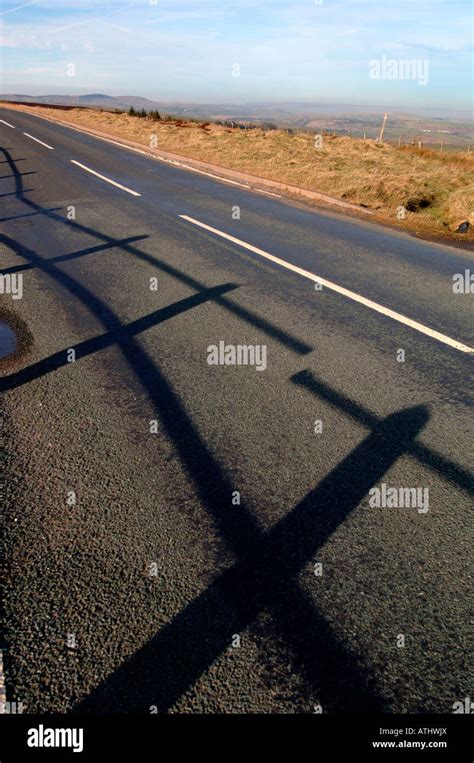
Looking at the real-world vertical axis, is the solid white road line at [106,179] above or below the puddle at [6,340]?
above

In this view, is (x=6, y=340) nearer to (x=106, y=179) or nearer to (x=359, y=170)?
(x=106, y=179)

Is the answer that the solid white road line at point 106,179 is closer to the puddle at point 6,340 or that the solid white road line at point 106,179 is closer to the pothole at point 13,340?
the pothole at point 13,340

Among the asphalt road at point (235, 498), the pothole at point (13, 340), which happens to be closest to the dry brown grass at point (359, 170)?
the asphalt road at point (235, 498)

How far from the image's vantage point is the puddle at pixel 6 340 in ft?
17.2

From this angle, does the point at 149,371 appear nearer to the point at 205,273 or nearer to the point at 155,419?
the point at 155,419

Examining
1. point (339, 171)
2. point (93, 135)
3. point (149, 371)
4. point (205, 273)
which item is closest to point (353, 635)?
point (149, 371)

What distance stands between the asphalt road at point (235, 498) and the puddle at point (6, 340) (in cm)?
20

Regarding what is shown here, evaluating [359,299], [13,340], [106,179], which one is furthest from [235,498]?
[106,179]

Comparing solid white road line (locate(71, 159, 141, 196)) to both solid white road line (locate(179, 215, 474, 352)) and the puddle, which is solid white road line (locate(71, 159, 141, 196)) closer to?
solid white road line (locate(179, 215, 474, 352))

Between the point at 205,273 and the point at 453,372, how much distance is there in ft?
12.6

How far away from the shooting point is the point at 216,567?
9.36 ft

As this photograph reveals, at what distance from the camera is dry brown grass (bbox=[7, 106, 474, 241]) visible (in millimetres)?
12961

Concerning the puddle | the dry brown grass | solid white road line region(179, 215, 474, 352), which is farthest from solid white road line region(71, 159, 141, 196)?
the puddle

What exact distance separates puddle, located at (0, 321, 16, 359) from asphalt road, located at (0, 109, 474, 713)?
0.67 ft
